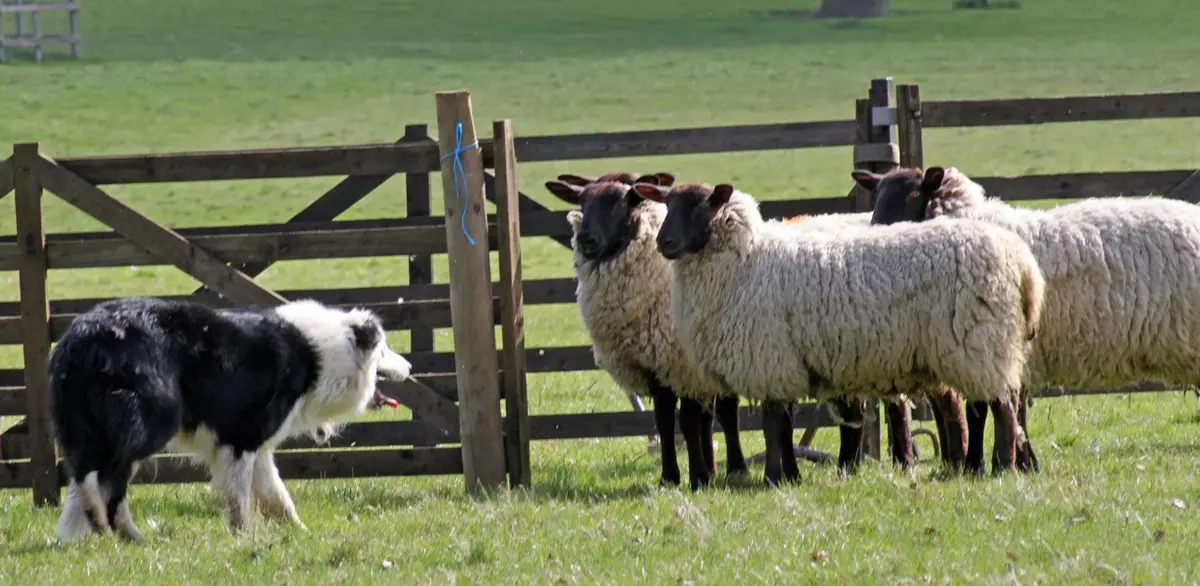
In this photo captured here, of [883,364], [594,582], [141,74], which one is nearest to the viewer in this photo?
[594,582]

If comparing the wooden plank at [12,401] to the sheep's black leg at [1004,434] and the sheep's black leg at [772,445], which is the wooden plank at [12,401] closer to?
the sheep's black leg at [772,445]

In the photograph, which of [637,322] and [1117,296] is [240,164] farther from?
[1117,296]

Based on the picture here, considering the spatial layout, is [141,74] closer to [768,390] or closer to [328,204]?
[328,204]

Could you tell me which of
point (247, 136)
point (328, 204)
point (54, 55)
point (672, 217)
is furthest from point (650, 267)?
point (54, 55)

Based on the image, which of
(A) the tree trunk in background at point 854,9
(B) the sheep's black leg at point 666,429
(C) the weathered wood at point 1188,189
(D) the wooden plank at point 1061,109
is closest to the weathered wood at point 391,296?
(B) the sheep's black leg at point 666,429

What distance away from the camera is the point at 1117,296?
8.80 metres

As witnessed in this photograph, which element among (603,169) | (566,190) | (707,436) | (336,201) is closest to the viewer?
(707,436)

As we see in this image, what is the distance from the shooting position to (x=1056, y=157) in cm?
3319

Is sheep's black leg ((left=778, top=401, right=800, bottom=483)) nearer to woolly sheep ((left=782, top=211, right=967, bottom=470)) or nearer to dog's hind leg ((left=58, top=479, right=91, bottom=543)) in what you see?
woolly sheep ((left=782, top=211, right=967, bottom=470))

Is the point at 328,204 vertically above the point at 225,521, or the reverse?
the point at 328,204

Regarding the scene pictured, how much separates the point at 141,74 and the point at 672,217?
127 ft

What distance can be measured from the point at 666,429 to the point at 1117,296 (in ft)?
9.06

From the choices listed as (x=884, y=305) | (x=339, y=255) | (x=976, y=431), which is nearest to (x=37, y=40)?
(x=339, y=255)

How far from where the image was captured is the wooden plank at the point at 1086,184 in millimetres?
9938
